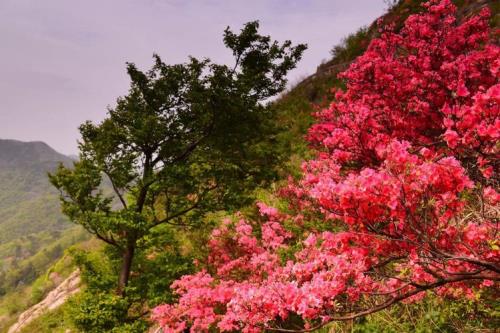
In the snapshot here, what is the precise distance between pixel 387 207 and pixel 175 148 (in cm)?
532

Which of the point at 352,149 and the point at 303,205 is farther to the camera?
the point at 303,205

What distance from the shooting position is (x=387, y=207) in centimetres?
267

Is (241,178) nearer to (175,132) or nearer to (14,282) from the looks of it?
(175,132)

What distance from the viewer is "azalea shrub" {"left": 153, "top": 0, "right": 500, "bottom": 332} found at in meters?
2.55

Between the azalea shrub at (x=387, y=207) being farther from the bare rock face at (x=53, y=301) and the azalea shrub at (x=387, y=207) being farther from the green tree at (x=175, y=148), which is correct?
the bare rock face at (x=53, y=301)

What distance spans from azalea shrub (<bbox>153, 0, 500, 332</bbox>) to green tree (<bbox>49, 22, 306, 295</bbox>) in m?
1.36

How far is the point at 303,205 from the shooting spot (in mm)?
7715

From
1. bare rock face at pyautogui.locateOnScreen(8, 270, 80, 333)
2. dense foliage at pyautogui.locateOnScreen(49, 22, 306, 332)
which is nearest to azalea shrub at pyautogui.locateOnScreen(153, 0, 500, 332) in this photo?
dense foliage at pyautogui.locateOnScreen(49, 22, 306, 332)

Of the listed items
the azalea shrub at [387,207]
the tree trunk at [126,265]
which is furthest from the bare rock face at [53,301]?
the azalea shrub at [387,207]

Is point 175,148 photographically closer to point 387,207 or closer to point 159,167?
point 159,167

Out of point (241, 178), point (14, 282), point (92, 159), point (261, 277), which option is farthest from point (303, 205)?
point (14, 282)

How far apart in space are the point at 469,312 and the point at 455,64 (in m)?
3.39

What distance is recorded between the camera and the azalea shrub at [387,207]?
2553mm

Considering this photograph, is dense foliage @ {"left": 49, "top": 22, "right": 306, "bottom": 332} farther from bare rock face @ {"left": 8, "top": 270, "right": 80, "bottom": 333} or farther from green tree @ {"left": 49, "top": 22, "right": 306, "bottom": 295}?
bare rock face @ {"left": 8, "top": 270, "right": 80, "bottom": 333}
